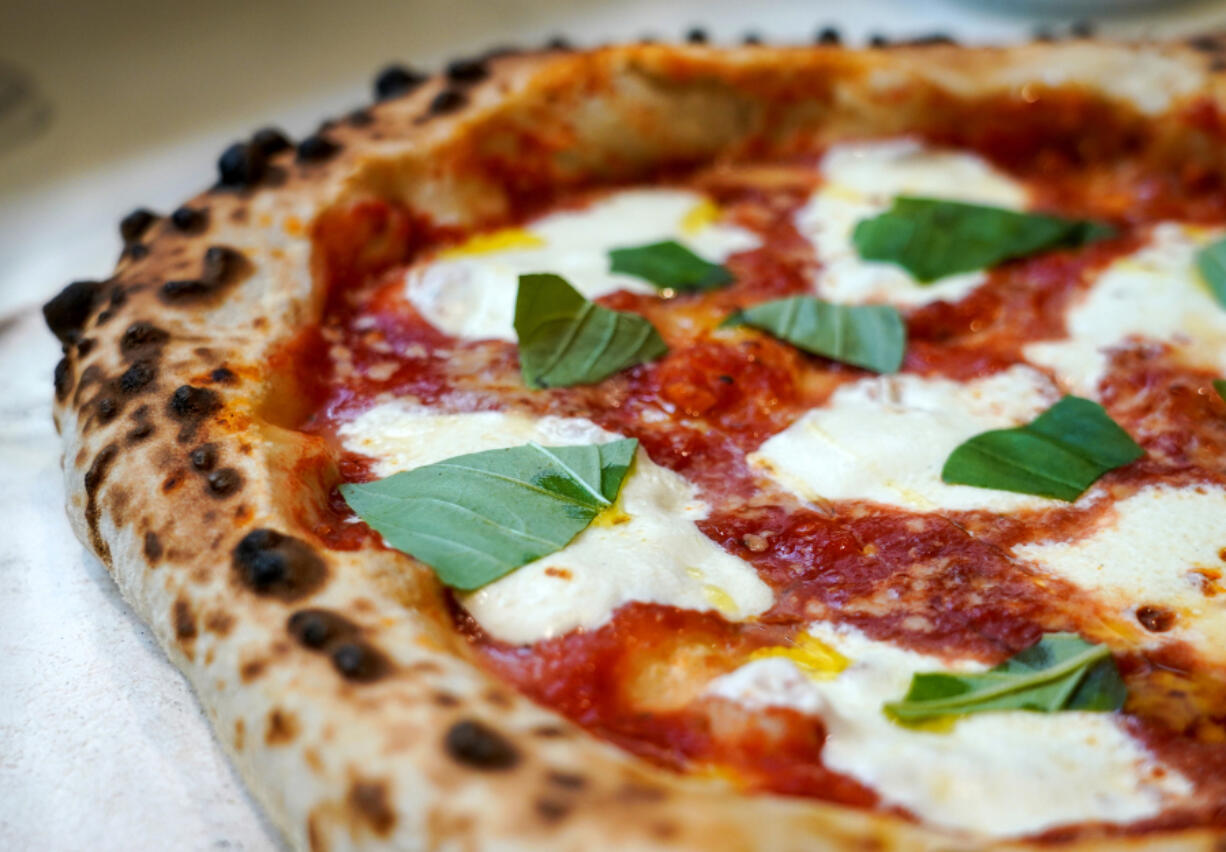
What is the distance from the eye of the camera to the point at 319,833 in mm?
1429

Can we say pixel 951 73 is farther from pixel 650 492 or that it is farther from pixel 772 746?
pixel 772 746

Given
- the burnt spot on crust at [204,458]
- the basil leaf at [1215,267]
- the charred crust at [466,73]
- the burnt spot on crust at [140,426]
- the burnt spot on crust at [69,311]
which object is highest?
the charred crust at [466,73]

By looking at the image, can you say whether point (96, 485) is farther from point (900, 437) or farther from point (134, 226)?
point (900, 437)

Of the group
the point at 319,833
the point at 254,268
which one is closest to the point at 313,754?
the point at 319,833

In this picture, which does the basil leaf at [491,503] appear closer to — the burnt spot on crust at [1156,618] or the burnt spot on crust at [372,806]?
the burnt spot on crust at [372,806]

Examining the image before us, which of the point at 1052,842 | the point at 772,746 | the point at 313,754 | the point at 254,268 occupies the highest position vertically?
the point at 254,268

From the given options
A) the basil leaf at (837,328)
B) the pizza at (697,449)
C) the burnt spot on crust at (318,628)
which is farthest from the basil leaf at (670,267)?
the burnt spot on crust at (318,628)

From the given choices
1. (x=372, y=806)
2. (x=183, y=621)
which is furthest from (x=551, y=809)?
(x=183, y=621)

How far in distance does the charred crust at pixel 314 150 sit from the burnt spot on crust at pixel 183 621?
1171mm

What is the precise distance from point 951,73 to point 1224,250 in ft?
2.76

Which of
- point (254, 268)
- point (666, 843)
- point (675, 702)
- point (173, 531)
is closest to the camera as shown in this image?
point (666, 843)

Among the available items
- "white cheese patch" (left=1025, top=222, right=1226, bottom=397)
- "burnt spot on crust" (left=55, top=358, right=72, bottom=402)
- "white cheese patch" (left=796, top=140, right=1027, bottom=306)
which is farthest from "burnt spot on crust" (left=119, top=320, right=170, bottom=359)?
"white cheese patch" (left=1025, top=222, right=1226, bottom=397)

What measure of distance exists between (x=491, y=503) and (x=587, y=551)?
160mm

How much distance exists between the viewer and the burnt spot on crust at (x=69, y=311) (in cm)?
218
